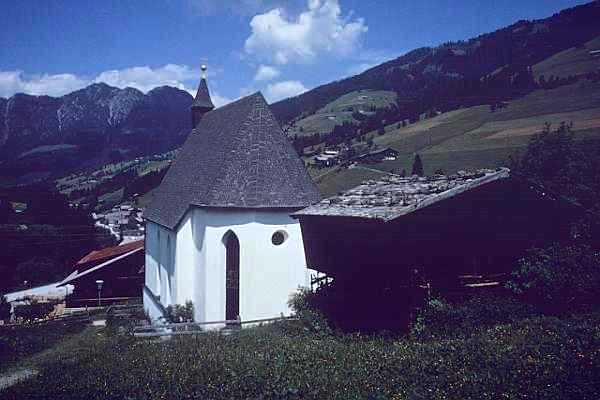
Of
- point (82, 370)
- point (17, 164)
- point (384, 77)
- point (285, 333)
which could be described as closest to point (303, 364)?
point (285, 333)

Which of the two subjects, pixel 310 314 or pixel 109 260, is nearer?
pixel 310 314

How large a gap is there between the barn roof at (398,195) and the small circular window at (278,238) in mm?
4797

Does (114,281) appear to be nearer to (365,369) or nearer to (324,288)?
(324,288)

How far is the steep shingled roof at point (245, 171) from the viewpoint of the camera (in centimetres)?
1797

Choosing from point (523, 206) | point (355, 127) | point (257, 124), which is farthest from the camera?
point (355, 127)

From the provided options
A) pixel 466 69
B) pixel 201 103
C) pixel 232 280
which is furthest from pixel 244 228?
pixel 466 69

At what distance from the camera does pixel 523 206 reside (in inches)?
450

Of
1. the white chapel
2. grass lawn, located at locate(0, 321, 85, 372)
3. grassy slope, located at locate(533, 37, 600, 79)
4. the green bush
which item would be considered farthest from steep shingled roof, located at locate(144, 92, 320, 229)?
grassy slope, located at locate(533, 37, 600, 79)

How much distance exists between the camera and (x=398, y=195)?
11.2 m

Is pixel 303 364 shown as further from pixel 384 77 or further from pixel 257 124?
pixel 384 77

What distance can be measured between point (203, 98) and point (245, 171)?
14.0 metres

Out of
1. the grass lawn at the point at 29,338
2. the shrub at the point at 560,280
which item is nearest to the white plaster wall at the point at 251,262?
the grass lawn at the point at 29,338

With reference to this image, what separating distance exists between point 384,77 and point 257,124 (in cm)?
14504

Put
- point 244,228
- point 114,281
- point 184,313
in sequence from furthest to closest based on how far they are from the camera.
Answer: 1. point 114,281
2. point 184,313
3. point 244,228
